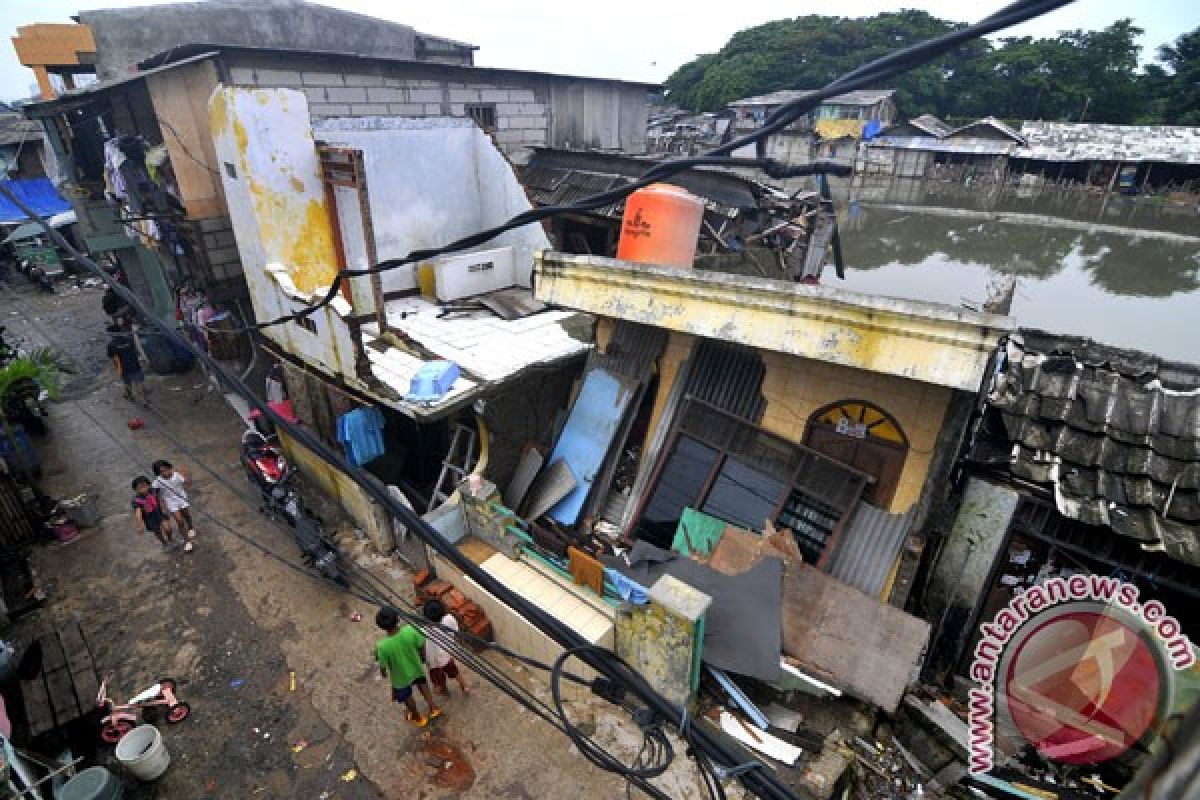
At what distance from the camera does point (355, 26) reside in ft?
66.4

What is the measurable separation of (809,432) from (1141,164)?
149 ft

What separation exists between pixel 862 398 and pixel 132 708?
29.8ft

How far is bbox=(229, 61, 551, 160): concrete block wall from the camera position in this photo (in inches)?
515

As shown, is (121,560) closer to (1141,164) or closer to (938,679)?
(938,679)

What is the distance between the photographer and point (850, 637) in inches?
248

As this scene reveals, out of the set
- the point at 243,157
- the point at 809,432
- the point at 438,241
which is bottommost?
the point at 809,432

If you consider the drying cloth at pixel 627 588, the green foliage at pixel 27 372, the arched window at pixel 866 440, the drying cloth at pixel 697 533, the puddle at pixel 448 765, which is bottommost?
the puddle at pixel 448 765

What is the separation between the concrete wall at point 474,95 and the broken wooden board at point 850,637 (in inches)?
523

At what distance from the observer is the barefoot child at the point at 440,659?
6.27m

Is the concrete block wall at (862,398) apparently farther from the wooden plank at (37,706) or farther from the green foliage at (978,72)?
the green foliage at (978,72)

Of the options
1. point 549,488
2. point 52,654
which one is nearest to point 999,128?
point 549,488

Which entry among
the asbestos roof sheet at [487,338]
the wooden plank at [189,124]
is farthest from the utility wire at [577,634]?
the wooden plank at [189,124]

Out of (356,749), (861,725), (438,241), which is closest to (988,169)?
(438,241)

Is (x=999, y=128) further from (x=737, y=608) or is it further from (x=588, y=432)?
(x=737, y=608)
